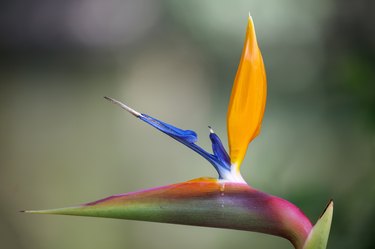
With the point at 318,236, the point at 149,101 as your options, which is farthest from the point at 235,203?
the point at 149,101

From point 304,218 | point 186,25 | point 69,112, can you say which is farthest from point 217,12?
point 304,218

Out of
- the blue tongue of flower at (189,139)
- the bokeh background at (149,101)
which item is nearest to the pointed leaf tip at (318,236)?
the blue tongue of flower at (189,139)

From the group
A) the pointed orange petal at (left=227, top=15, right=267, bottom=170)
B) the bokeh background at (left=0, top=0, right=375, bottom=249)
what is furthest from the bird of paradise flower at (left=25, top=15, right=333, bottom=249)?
the bokeh background at (left=0, top=0, right=375, bottom=249)

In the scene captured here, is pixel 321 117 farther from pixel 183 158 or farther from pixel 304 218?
pixel 304 218

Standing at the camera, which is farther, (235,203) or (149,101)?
(149,101)

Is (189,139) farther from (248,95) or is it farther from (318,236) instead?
(318,236)

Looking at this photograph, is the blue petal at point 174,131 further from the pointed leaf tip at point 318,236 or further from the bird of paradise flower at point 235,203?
the pointed leaf tip at point 318,236
